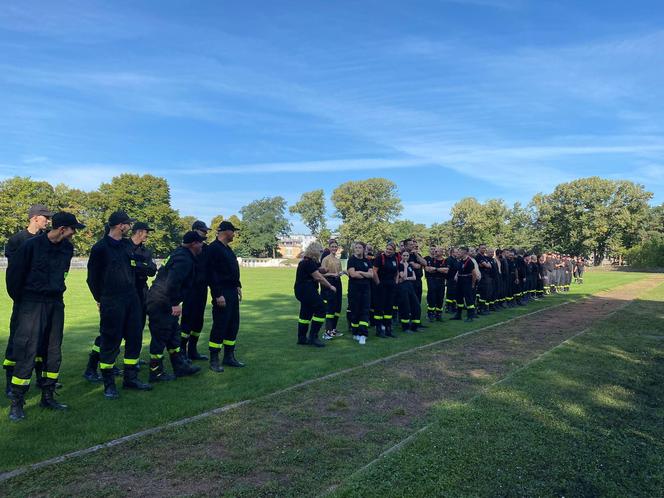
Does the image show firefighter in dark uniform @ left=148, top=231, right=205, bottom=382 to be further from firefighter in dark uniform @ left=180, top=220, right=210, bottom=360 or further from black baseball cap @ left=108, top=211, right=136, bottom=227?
black baseball cap @ left=108, top=211, right=136, bottom=227

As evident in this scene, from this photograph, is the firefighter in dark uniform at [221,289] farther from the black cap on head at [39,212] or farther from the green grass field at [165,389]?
the black cap on head at [39,212]

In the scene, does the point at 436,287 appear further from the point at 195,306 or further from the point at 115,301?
the point at 115,301

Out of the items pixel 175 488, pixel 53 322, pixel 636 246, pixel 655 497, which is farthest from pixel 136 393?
pixel 636 246

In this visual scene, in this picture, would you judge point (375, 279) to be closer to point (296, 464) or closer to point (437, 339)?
point (437, 339)

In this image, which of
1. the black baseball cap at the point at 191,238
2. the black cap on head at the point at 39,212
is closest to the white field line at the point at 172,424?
the black baseball cap at the point at 191,238

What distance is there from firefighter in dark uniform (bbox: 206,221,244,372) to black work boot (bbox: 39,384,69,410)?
2.32 metres

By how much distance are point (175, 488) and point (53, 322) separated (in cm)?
298

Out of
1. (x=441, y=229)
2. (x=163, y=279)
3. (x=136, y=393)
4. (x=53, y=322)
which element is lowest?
(x=136, y=393)

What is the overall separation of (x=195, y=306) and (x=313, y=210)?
89.3 meters

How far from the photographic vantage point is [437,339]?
35.0 feet

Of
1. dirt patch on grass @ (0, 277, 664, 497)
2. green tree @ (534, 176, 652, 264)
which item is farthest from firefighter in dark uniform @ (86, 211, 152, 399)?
green tree @ (534, 176, 652, 264)

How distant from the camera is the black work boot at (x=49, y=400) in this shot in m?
5.61

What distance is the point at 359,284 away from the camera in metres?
10.6

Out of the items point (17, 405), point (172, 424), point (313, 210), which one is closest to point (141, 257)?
point (17, 405)
